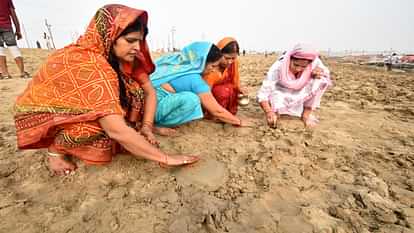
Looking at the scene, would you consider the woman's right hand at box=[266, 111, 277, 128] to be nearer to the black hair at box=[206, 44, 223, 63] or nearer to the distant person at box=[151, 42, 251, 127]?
the distant person at box=[151, 42, 251, 127]

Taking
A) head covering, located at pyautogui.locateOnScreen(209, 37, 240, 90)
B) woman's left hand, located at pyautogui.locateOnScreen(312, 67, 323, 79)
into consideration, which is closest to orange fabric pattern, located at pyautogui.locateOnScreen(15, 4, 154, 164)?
head covering, located at pyautogui.locateOnScreen(209, 37, 240, 90)

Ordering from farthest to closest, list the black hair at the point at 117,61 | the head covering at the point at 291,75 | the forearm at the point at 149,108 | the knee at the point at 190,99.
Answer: the head covering at the point at 291,75, the knee at the point at 190,99, the forearm at the point at 149,108, the black hair at the point at 117,61

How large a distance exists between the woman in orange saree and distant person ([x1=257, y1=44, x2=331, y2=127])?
4.25 ft

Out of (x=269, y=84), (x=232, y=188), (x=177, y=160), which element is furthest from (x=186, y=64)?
(x=232, y=188)

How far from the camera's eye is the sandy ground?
1.20 metres

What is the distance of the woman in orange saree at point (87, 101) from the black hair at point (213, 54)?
719 mm

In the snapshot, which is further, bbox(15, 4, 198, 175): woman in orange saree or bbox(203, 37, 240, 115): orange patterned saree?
bbox(203, 37, 240, 115): orange patterned saree

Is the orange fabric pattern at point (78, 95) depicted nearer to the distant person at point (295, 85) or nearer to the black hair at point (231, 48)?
the black hair at point (231, 48)

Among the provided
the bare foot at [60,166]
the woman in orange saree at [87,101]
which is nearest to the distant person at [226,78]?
the woman in orange saree at [87,101]

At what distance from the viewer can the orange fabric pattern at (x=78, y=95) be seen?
1.32 metres

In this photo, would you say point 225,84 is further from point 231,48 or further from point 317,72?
point 317,72

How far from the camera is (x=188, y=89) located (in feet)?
7.07

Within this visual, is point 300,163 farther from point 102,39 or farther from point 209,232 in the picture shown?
point 102,39

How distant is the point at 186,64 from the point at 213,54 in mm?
251
